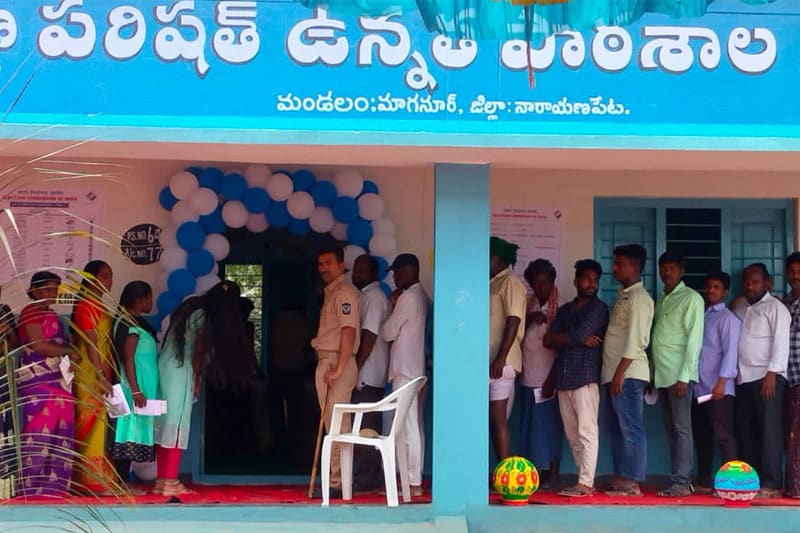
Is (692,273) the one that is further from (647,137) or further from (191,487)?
(191,487)

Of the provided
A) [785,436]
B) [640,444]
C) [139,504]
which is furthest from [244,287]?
[785,436]

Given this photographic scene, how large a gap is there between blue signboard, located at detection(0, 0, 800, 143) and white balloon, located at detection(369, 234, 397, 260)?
1876 mm

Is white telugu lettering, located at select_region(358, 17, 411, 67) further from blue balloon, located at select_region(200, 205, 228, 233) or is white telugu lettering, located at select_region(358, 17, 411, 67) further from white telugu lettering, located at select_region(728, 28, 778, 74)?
blue balloon, located at select_region(200, 205, 228, 233)

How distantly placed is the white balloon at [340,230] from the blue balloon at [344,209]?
5cm

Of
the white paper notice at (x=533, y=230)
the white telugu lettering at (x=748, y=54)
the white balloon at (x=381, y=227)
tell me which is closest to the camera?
the white telugu lettering at (x=748, y=54)

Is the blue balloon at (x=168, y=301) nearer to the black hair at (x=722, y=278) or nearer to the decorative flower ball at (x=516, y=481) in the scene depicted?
the decorative flower ball at (x=516, y=481)

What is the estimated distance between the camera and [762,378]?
8203 millimetres

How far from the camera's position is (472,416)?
739 cm

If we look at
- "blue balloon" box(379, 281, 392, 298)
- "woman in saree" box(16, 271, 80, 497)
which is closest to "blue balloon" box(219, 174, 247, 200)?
"blue balloon" box(379, 281, 392, 298)

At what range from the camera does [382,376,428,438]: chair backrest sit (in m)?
7.39

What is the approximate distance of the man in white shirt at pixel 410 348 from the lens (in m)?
7.84

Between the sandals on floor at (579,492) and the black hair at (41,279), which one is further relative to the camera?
the sandals on floor at (579,492)

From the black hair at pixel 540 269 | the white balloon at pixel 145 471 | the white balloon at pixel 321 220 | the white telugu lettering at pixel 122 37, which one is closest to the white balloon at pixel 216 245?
the white balloon at pixel 321 220

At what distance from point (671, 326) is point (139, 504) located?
147 inches
